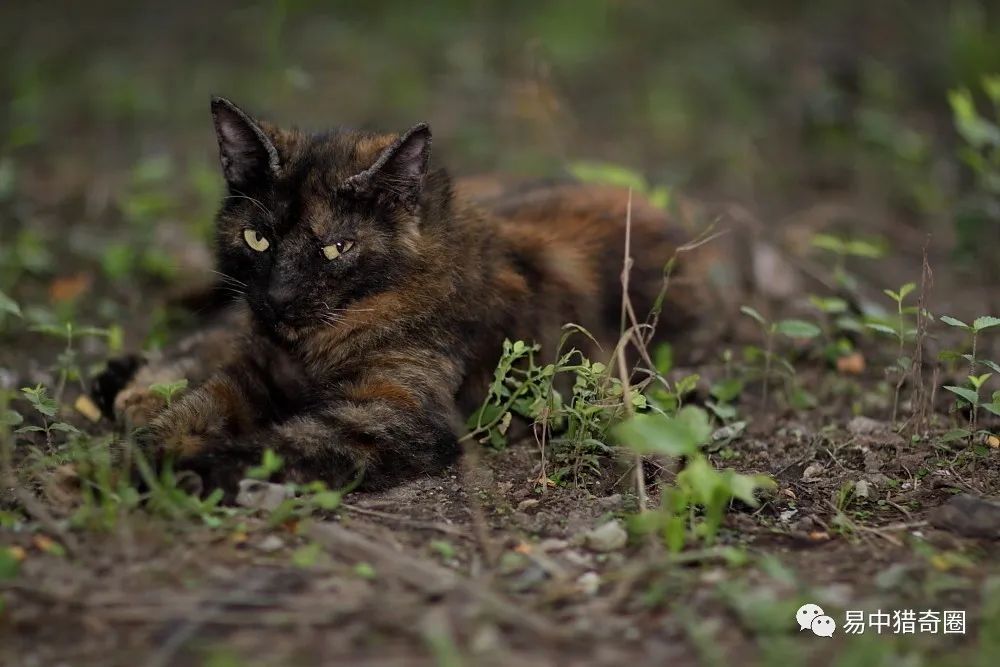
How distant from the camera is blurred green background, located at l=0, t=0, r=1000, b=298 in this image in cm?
609

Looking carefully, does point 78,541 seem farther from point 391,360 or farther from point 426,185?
point 426,185

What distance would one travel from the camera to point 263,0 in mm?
8641

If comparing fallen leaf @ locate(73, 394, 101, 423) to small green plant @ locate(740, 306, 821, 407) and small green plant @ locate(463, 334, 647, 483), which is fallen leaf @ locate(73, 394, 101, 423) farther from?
small green plant @ locate(740, 306, 821, 407)

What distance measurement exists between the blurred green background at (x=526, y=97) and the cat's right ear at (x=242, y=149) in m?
1.43

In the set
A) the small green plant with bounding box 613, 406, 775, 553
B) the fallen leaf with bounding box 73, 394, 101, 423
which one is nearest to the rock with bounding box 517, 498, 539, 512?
the small green plant with bounding box 613, 406, 775, 553

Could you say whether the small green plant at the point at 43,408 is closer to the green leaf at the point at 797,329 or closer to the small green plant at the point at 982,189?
the green leaf at the point at 797,329

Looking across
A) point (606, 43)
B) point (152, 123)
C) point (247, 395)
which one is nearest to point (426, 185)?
point (247, 395)

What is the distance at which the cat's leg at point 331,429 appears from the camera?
327cm

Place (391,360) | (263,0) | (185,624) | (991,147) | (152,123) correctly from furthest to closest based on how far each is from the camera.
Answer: (263,0), (152,123), (991,147), (391,360), (185,624)

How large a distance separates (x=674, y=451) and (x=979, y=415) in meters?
2.05

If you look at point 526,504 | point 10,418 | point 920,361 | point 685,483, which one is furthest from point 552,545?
point 10,418

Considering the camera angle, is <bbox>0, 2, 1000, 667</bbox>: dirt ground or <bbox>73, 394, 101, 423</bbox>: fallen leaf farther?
<bbox>73, 394, 101, 423</bbox>: fallen leaf

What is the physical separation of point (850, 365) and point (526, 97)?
9.50ft

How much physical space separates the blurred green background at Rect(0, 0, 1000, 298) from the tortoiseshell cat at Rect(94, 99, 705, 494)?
151cm
